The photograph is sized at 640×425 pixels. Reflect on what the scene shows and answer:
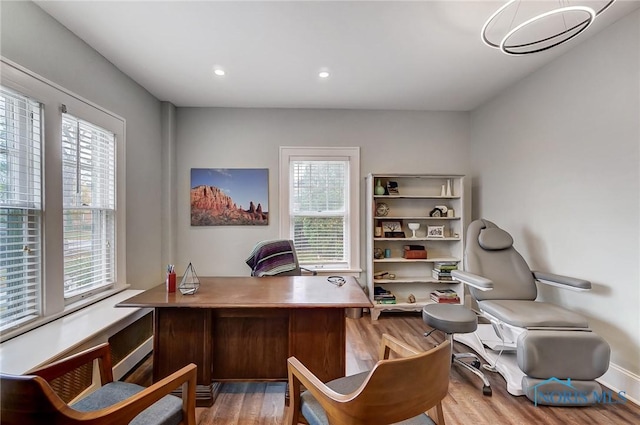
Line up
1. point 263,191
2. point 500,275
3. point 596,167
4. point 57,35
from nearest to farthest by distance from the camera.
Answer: point 57,35 < point 596,167 < point 500,275 < point 263,191

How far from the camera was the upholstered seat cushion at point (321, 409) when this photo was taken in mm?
1164

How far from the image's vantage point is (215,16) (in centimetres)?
199

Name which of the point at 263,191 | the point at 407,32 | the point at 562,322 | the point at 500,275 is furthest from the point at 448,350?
the point at 263,191

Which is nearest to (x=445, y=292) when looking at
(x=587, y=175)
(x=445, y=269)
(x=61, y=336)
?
(x=445, y=269)

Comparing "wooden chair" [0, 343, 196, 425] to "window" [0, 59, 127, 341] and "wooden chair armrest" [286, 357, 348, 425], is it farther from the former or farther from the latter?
"window" [0, 59, 127, 341]

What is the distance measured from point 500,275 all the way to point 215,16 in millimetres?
3155

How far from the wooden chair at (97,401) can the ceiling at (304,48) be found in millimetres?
2165

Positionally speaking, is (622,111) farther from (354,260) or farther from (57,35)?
(57,35)

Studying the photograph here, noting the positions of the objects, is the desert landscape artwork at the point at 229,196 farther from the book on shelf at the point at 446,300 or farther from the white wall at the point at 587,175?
the white wall at the point at 587,175

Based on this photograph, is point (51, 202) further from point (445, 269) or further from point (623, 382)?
point (623, 382)

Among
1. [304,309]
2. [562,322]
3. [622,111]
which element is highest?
[622,111]

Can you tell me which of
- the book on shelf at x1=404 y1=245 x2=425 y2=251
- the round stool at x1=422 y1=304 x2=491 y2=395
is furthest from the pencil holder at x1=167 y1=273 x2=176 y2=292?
the book on shelf at x1=404 y1=245 x2=425 y2=251

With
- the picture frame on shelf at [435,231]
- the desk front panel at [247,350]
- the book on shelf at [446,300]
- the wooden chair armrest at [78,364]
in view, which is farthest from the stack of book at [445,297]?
the wooden chair armrest at [78,364]

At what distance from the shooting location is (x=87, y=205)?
7.66ft
